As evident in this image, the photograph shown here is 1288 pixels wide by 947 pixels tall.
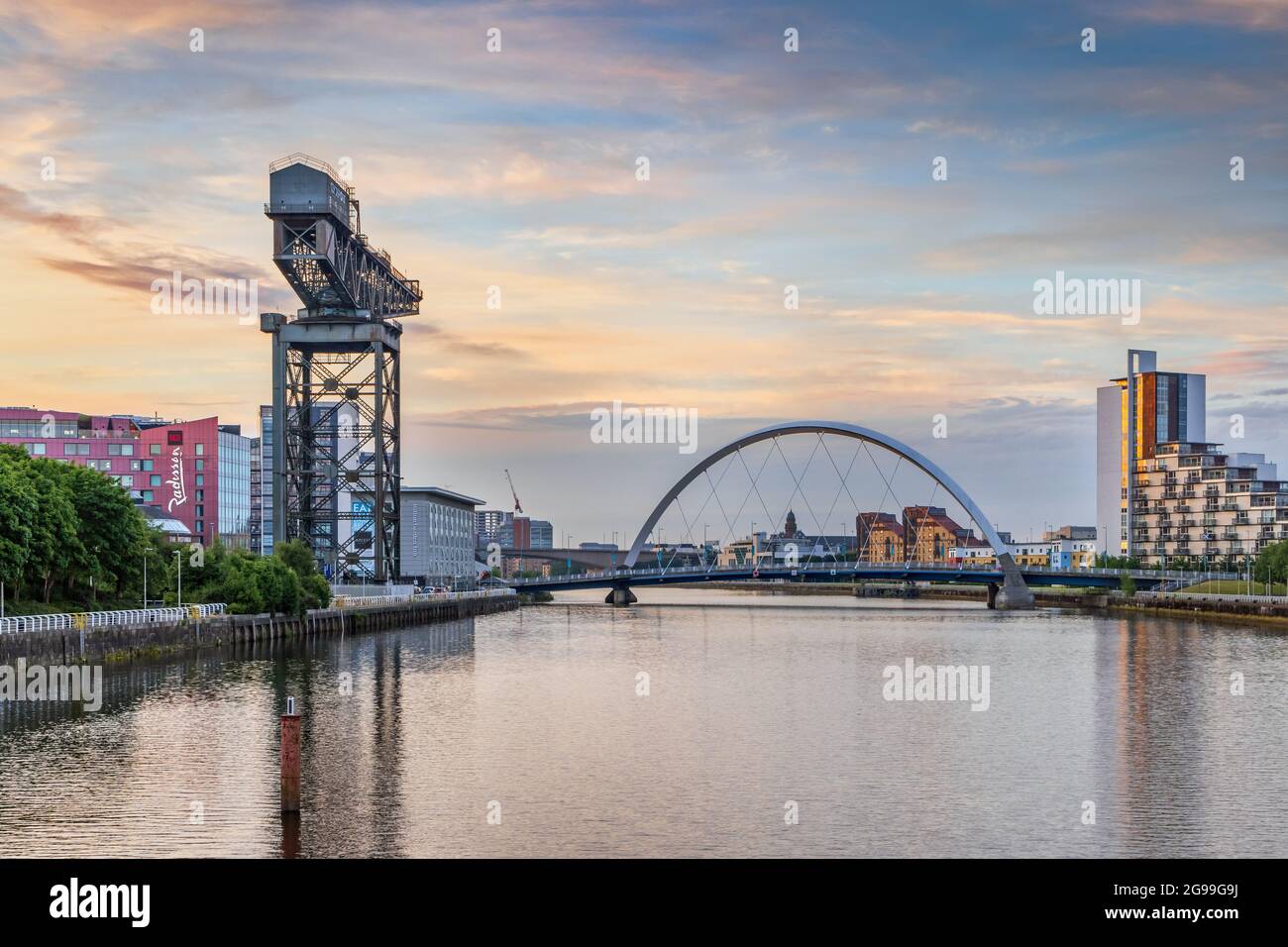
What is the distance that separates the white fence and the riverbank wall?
541mm

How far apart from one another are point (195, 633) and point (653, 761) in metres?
35.3

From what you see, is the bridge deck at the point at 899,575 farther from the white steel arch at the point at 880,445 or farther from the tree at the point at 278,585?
the tree at the point at 278,585

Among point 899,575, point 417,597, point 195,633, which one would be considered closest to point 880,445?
point 899,575

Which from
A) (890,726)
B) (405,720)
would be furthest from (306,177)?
(890,726)

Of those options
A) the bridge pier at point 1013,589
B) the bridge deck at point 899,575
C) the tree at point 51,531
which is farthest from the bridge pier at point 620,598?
the tree at point 51,531

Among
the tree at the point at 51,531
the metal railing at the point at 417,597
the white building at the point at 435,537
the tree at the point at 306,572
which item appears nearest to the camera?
the tree at the point at 51,531

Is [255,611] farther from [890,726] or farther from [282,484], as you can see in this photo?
[890,726]

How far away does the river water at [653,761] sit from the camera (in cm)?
2439

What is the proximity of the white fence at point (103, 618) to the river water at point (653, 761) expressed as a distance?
9.72 feet

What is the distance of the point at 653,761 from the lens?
3291 centimetres

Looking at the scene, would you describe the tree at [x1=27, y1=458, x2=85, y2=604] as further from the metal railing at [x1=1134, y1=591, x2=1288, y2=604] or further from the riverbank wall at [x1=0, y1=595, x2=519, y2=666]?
the metal railing at [x1=1134, y1=591, x2=1288, y2=604]

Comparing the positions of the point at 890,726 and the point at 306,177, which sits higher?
the point at 306,177

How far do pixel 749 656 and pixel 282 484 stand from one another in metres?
41.7
